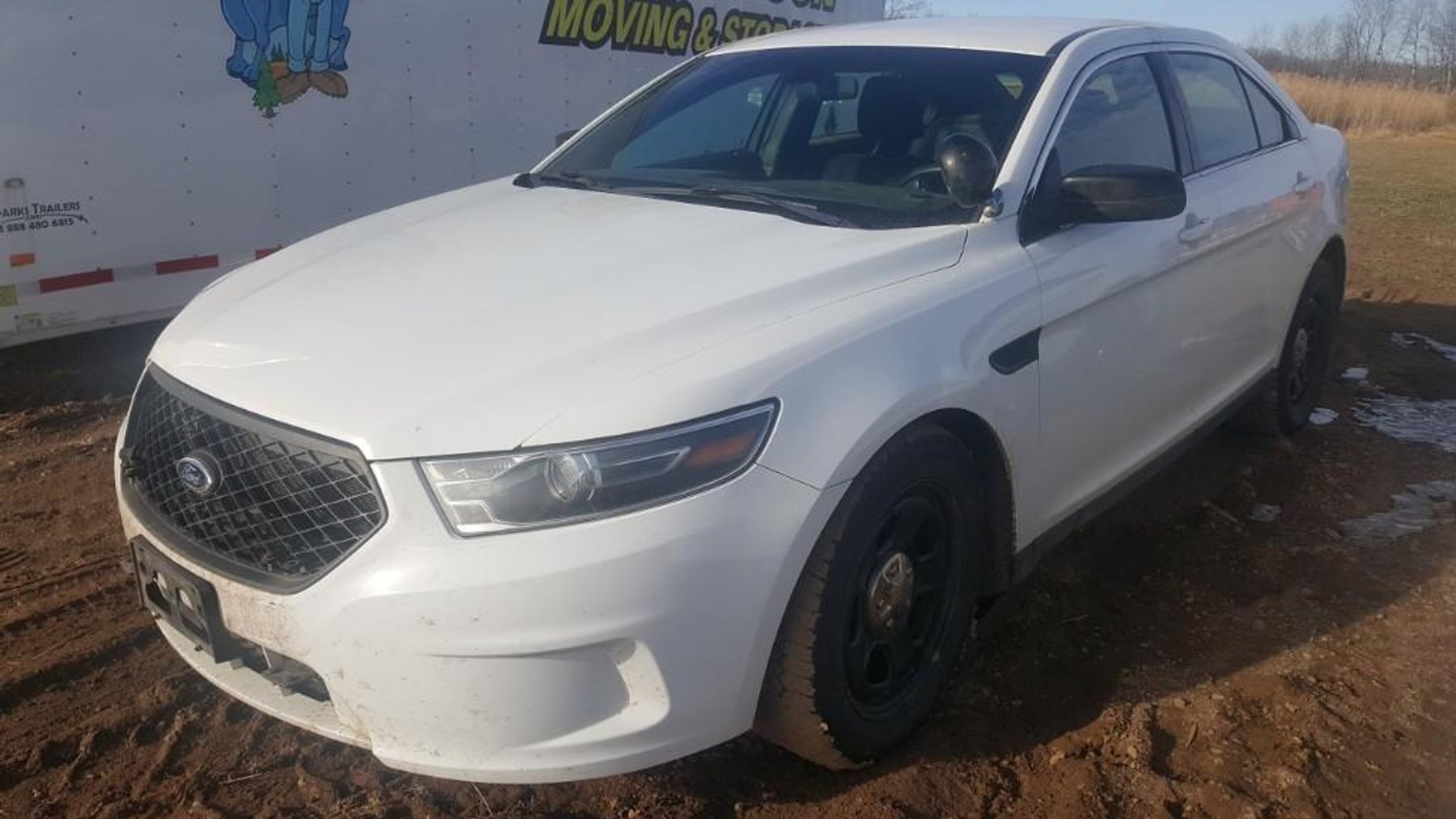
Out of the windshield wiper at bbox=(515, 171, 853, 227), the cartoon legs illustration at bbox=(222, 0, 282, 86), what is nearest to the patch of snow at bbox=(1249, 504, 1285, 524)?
the windshield wiper at bbox=(515, 171, 853, 227)

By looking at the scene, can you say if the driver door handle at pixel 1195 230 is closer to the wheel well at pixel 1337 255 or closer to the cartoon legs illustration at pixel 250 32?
the wheel well at pixel 1337 255

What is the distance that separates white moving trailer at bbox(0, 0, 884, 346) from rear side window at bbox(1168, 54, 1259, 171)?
4406mm

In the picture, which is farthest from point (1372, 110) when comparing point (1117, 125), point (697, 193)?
point (697, 193)

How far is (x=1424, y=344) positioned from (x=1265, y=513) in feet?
11.3

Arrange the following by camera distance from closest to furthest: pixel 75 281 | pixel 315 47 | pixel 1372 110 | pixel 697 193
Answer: pixel 697 193, pixel 75 281, pixel 315 47, pixel 1372 110

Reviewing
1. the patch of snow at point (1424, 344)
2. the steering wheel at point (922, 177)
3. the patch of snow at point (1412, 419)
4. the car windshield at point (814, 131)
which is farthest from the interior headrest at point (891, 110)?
the patch of snow at point (1424, 344)

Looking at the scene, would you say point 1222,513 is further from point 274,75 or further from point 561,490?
point 274,75

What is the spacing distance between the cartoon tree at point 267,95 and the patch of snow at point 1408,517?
212 inches

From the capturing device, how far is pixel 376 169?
23.3 ft

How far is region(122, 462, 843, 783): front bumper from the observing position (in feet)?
7.52

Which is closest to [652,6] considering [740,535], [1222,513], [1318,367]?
[1318,367]

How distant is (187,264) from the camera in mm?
6281

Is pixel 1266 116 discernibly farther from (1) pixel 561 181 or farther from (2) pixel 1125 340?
(1) pixel 561 181

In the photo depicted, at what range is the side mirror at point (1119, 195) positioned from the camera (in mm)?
3242
